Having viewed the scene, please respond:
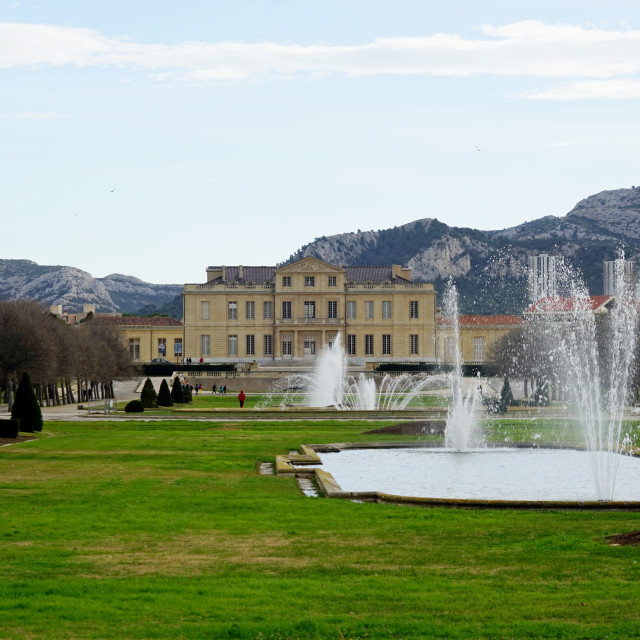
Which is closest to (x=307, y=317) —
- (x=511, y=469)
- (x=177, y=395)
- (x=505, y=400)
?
(x=177, y=395)

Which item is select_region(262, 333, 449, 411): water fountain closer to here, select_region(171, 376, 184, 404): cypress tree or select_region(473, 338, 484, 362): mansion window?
select_region(171, 376, 184, 404): cypress tree

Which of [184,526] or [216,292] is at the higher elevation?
[216,292]

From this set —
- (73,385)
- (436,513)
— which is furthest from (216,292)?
(436,513)

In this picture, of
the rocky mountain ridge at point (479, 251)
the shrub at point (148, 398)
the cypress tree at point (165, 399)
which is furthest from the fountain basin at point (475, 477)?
the rocky mountain ridge at point (479, 251)

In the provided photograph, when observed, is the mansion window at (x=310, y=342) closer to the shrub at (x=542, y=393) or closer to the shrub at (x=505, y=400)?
the shrub at (x=542, y=393)

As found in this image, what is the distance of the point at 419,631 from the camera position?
7527 mm

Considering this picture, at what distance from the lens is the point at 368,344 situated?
8638cm

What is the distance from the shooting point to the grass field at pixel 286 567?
25.4ft

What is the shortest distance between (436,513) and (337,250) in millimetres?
157297

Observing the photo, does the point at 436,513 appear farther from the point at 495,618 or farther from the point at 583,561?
the point at 495,618

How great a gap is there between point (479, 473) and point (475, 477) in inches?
29.2

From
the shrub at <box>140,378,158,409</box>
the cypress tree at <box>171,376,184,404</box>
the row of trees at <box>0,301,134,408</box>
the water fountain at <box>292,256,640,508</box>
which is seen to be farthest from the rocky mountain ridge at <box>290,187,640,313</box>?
the water fountain at <box>292,256,640,508</box>

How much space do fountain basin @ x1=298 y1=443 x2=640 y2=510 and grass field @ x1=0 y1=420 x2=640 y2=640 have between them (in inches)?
29.4

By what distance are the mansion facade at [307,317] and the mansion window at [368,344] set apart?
8cm
